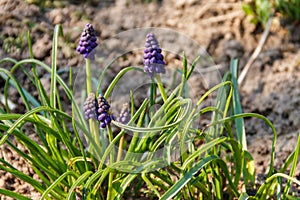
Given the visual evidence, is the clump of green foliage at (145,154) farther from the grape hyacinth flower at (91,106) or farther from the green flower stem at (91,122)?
the grape hyacinth flower at (91,106)

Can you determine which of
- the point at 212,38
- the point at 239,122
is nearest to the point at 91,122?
the point at 239,122

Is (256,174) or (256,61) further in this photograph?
(256,61)

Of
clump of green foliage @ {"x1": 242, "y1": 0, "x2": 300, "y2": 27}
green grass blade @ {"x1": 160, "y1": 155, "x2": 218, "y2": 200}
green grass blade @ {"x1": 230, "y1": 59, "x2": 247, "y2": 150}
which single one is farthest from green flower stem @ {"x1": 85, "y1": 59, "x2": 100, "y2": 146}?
clump of green foliage @ {"x1": 242, "y1": 0, "x2": 300, "y2": 27}

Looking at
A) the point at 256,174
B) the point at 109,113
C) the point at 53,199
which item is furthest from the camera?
the point at 256,174

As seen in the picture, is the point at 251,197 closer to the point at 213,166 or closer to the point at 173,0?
the point at 213,166

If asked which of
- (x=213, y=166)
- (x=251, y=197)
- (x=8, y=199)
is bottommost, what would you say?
(x=251, y=197)

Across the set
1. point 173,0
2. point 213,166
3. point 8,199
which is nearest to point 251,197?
point 213,166

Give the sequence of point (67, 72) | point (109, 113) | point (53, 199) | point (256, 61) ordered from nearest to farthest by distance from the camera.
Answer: point (109, 113), point (53, 199), point (67, 72), point (256, 61)
